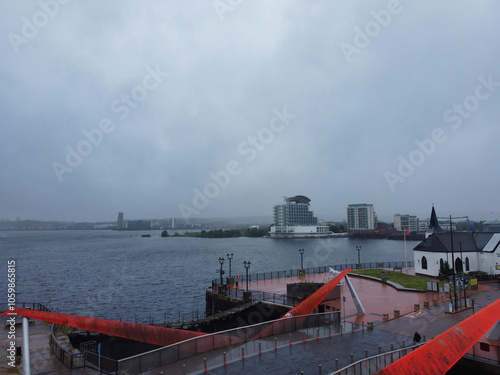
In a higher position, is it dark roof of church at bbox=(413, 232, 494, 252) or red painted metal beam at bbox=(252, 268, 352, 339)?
dark roof of church at bbox=(413, 232, 494, 252)

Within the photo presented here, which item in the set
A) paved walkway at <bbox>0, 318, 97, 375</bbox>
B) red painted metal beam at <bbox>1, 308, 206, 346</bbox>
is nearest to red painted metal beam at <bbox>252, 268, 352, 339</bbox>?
red painted metal beam at <bbox>1, 308, 206, 346</bbox>

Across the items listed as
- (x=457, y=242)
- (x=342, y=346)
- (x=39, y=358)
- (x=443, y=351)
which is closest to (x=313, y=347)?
(x=342, y=346)

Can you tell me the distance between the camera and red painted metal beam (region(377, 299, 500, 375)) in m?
12.1

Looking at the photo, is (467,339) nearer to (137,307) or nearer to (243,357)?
(243,357)

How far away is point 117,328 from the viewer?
55.9 ft

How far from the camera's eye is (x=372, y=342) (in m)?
20.4

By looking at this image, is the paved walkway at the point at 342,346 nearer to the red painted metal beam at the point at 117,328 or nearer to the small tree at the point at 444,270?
the red painted metal beam at the point at 117,328

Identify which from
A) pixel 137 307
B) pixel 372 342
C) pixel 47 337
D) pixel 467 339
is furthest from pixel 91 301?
pixel 467 339

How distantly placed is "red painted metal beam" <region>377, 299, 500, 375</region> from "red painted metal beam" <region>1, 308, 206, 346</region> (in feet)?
33.5

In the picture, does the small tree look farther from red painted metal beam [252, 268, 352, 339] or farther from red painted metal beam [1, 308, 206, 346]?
red painted metal beam [1, 308, 206, 346]

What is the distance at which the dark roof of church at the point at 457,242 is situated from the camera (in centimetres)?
4594

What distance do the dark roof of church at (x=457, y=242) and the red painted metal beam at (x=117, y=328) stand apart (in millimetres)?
38445

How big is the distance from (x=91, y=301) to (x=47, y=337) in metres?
33.8

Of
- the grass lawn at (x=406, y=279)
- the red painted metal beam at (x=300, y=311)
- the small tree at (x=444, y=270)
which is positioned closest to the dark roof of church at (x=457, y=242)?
the small tree at (x=444, y=270)
